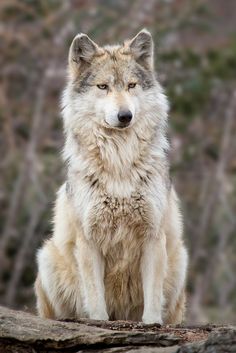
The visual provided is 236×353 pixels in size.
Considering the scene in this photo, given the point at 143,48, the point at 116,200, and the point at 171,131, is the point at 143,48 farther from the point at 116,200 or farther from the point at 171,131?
the point at 171,131

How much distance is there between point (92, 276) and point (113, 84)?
2.06 metres

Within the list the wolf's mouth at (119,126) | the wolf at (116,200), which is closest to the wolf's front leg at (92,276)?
the wolf at (116,200)

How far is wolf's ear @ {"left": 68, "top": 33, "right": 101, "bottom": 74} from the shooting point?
32.3 feet

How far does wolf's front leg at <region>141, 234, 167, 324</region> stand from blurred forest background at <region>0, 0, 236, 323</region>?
12.6 meters

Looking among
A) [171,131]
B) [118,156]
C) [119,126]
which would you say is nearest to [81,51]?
[119,126]

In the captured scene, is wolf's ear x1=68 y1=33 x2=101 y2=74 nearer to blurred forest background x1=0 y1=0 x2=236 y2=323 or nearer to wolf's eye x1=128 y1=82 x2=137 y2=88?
wolf's eye x1=128 y1=82 x2=137 y2=88

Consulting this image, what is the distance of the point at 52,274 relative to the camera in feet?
33.2

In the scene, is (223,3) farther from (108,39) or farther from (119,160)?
(119,160)

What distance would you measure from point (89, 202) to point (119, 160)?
1.94ft

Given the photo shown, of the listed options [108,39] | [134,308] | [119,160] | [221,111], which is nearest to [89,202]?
[119,160]

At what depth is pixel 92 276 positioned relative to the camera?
9.48 m

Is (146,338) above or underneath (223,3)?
underneath

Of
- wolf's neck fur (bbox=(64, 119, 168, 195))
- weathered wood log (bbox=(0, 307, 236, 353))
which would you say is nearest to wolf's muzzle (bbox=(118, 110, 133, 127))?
wolf's neck fur (bbox=(64, 119, 168, 195))

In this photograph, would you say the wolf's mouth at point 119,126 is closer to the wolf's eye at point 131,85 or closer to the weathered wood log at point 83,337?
the wolf's eye at point 131,85
